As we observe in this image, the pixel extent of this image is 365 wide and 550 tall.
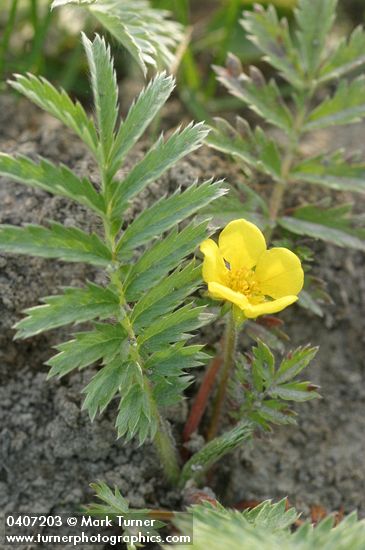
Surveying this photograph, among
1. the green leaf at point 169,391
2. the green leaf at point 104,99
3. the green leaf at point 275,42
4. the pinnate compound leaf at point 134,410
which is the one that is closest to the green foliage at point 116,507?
the pinnate compound leaf at point 134,410

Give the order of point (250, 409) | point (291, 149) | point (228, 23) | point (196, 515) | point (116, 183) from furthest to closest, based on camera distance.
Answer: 1. point (228, 23)
2. point (291, 149)
3. point (250, 409)
4. point (116, 183)
5. point (196, 515)

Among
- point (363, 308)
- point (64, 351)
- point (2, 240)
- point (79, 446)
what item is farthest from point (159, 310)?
point (363, 308)

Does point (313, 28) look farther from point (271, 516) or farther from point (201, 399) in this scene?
point (271, 516)

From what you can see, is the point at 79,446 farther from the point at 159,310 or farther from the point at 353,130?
the point at 353,130

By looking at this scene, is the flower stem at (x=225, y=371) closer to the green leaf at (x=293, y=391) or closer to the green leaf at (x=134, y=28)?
the green leaf at (x=293, y=391)

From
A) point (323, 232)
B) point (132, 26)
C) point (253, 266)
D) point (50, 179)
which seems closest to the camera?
point (50, 179)

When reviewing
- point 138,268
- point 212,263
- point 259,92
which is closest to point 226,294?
point 212,263
